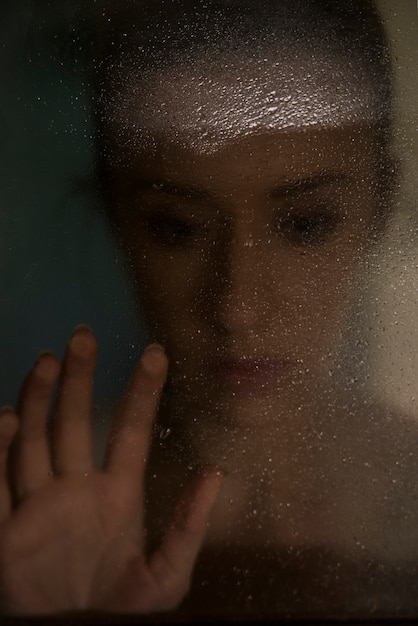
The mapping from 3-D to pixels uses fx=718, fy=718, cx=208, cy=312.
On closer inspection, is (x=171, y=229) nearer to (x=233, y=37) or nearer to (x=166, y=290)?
(x=166, y=290)

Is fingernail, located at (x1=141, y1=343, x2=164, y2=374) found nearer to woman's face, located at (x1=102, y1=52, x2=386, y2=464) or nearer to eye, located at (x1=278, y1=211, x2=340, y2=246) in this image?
woman's face, located at (x1=102, y1=52, x2=386, y2=464)

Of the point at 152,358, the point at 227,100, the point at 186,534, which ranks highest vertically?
the point at 227,100

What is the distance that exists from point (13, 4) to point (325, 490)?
40 centimetres

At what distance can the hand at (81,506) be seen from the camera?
47 centimetres

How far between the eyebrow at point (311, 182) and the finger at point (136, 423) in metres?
0.15

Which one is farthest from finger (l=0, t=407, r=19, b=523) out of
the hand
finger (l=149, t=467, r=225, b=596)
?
finger (l=149, t=467, r=225, b=596)

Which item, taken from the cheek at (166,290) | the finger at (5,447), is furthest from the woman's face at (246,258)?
the finger at (5,447)

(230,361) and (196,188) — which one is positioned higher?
(196,188)

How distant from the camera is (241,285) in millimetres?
494

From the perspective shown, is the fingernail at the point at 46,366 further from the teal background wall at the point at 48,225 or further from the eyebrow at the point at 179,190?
the eyebrow at the point at 179,190

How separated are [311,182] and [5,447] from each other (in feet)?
0.90

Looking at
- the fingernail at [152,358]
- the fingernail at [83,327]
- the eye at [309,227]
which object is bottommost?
the fingernail at [152,358]

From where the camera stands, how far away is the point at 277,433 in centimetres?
49

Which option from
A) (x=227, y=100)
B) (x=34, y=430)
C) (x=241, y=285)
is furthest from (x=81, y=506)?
(x=227, y=100)
